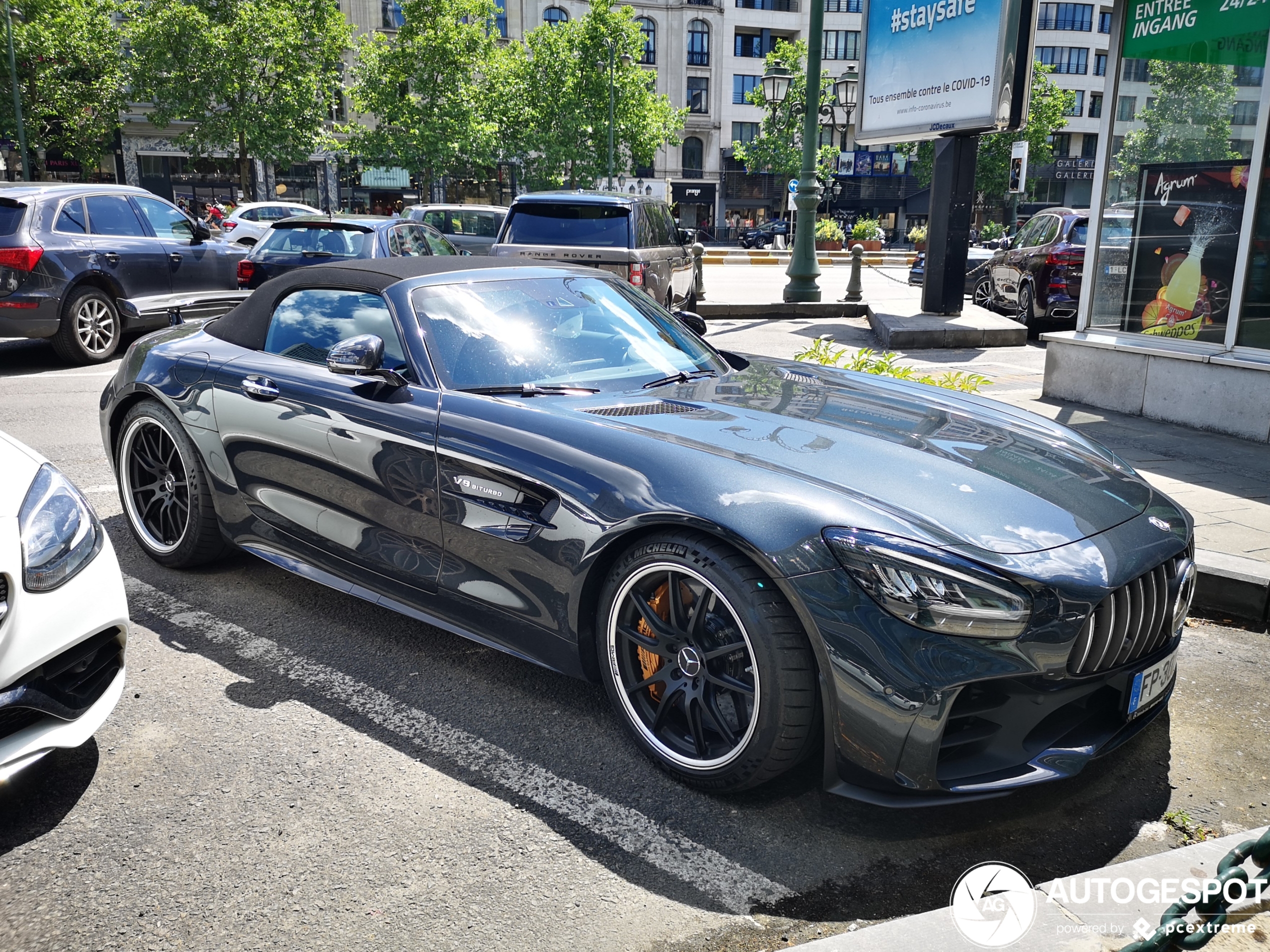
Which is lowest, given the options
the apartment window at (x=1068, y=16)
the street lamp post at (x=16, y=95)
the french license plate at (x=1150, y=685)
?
the french license plate at (x=1150, y=685)

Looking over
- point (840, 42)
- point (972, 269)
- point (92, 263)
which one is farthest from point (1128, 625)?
point (840, 42)

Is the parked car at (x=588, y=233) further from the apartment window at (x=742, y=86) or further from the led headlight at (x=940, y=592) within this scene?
the apartment window at (x=742, y=86)

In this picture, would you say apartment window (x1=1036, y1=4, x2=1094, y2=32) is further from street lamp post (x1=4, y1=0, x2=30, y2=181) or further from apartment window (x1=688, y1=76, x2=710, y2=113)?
street lamp post (x1=4, y1=0, x2=30, y2=181)

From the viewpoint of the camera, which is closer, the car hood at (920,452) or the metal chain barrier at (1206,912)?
the metal chain barrier at (1206,912)

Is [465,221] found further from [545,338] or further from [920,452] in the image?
[920,452]

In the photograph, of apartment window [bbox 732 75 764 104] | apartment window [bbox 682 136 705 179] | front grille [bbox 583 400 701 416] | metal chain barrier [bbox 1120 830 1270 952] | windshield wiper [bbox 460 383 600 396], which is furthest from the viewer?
apartment window [bbox 682 136 705 179]

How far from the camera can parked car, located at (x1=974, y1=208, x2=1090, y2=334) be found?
13.7 m

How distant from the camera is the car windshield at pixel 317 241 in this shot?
1052 cm

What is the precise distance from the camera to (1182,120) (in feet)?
25.5

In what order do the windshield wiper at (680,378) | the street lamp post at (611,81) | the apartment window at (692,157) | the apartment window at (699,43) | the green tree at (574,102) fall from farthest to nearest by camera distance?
the apartment window at (692,157) → the apartment window at (699,43) → the green tree at (574,102) → the street lamp post at (611,81) → the windshield wiper at (680,378)

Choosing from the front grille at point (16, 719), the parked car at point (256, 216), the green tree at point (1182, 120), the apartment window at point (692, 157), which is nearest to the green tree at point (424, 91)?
the parked car at point (256, 216)

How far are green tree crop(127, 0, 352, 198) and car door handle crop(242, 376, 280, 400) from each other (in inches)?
1451

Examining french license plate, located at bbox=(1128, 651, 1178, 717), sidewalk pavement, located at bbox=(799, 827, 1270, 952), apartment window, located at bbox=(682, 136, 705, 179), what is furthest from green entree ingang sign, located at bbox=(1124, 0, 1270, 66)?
apartment window, located at bbox=(682, 136, 705, 179)

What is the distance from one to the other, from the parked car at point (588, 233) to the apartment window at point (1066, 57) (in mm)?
66856
